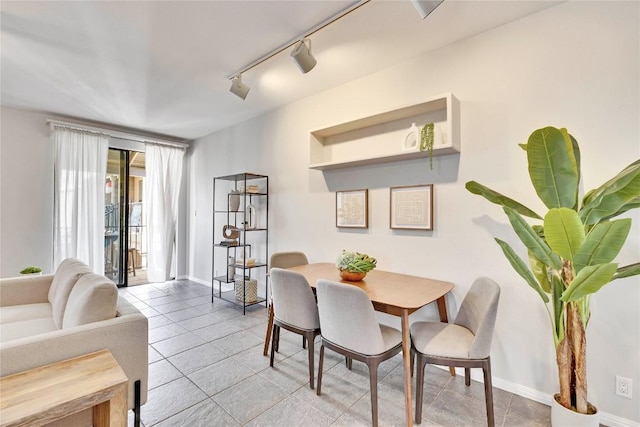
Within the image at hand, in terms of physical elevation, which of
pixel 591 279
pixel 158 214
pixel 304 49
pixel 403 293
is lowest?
pixel 403 293

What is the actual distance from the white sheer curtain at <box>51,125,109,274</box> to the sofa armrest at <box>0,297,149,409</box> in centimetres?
308

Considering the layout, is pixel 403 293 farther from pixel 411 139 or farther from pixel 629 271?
pixel 411 139

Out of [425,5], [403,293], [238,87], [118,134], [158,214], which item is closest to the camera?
[425,5]

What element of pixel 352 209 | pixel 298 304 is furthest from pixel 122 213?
pixel 298 304

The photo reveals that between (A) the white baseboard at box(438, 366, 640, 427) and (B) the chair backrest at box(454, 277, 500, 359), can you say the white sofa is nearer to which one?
(B) the chair backrest at box(454, 277, 500, 359)

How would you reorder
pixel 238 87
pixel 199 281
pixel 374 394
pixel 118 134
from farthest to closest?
pixel 199 281 < pixel 118 134 < pixel 238 87 < pixel 374 394

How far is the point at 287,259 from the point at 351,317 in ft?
4.46

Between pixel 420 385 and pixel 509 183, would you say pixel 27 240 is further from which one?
pixel 509 183

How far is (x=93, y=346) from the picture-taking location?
1.49 metres

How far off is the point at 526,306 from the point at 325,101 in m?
2.67

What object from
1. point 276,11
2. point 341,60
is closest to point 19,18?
point 276,11

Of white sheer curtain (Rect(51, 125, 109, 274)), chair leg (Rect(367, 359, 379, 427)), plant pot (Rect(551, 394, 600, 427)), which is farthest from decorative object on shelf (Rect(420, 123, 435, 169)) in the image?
white sheer curtain (Rect(51, 125, 109, 274))

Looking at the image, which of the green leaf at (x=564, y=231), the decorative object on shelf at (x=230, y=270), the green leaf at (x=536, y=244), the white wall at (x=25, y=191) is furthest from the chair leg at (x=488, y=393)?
the white wall at (x=25, y=191)

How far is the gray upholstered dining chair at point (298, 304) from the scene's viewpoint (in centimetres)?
201
